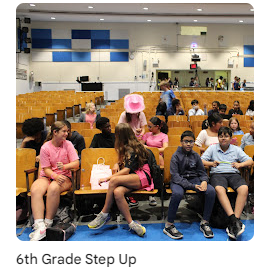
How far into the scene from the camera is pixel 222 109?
5.73 meters

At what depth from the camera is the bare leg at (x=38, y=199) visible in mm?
2855

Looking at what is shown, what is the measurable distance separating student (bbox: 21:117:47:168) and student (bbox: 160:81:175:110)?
319 centimetres

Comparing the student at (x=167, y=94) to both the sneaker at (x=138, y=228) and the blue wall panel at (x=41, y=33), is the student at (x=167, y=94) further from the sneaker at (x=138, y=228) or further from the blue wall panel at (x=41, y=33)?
the blue wall panel at (x=41, y=33)

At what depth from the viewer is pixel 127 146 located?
3.13 m

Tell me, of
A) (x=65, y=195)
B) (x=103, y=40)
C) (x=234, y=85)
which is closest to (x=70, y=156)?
(x=65, y=195)

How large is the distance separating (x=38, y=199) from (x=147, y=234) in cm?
108

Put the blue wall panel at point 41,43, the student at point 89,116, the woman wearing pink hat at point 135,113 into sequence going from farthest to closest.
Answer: the blue wall panel at point 41,43 → the student at point 89,116 → the woman wearing pink hat at point 135,113

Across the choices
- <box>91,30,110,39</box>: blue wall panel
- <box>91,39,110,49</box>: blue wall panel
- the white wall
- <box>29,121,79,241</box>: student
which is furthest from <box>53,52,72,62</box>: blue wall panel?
<box>29,121,79,241</box>: student

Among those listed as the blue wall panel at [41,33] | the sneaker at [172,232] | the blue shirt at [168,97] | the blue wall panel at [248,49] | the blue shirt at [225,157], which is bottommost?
the sneaker at [172,232]

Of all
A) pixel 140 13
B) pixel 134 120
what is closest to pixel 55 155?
pixel 134 120

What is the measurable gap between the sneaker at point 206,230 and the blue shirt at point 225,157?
60cm

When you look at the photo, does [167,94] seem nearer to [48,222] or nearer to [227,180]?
[227,180]

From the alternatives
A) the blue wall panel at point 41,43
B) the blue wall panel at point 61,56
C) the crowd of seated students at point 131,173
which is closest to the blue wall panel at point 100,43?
the blue wall panel at point 61,56

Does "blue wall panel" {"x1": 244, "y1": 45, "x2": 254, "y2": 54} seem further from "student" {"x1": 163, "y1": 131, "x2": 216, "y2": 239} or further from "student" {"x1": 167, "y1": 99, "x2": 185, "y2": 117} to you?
"student" {"x1": 163, "y1": 131, "x2": 216, "y2": 239}
